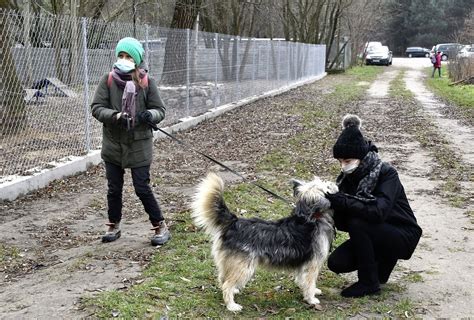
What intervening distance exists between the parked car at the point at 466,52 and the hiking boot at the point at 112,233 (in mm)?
25870

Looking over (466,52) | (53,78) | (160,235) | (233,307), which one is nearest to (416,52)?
(466,52)

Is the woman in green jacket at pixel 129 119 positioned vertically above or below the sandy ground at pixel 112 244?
above

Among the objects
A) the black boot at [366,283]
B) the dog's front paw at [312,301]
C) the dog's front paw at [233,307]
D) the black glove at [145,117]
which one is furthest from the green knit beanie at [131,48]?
the black boot at [366,283]

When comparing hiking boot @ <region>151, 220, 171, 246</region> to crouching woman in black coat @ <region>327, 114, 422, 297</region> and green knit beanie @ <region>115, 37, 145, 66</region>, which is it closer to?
green knit beanie @ <region>115, 37, 145, 66</region>

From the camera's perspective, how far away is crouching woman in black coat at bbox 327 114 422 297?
4.05 m

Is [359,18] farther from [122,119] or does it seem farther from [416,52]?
[122,119]

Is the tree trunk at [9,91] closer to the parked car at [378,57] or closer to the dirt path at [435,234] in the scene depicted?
the dirt path at [435,234]

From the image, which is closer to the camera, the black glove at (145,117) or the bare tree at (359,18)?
the black glove at (145,117)

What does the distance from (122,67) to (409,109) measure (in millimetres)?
14321

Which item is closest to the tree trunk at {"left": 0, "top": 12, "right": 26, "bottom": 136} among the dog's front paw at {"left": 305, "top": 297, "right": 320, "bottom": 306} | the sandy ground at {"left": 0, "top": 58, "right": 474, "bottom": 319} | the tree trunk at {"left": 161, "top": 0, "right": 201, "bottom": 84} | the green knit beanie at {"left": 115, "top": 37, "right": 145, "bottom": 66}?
the sandy ground at {"left": 0, "top": 58, "right": 474, "bottom": 319}

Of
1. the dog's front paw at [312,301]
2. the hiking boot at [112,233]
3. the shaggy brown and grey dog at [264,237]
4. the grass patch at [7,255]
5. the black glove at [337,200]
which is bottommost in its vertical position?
the grass patch at [7,255]

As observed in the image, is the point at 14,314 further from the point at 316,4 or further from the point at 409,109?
the point at 316,4

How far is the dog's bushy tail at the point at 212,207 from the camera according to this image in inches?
155

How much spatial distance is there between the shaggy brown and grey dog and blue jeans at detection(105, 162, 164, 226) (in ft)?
4.15
